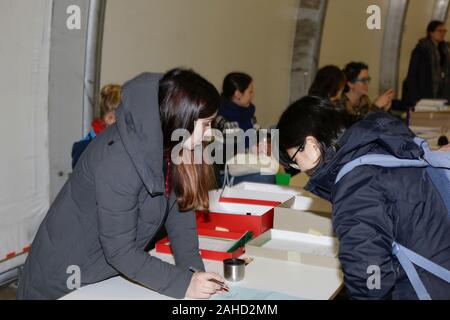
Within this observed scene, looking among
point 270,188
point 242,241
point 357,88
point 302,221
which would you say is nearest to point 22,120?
point 270,188

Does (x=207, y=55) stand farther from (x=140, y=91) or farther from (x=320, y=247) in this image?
(x=140, y=91)

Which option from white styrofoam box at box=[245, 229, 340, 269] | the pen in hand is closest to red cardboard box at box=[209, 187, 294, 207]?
white styrofoam box at box=[245, 229, 340, 269]

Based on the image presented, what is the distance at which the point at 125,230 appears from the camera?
186cm

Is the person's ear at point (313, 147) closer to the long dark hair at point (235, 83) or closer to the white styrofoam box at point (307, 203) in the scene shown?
the white styrofoam box at point (307, 203)

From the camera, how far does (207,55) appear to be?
5.61 metres

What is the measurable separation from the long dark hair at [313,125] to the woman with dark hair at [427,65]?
6.50m

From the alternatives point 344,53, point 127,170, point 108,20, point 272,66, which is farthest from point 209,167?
point 344,53

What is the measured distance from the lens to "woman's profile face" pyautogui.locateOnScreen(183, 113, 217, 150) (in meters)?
1.85

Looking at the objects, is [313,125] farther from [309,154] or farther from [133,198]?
[133,198]

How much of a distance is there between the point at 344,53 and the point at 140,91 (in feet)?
24.9

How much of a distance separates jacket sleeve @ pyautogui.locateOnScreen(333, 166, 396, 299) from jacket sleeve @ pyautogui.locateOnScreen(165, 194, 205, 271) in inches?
30.7

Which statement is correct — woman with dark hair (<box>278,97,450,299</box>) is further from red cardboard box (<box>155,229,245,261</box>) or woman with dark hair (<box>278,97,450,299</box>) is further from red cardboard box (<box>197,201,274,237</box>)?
red cardboard box (<box>197,201,274,237</box>)

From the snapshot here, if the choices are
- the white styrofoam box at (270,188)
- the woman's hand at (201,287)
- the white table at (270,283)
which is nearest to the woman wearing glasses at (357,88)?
the white styrofoam box at (270,188)

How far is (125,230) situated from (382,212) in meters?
0.82
